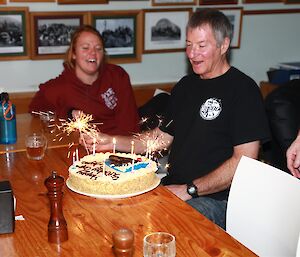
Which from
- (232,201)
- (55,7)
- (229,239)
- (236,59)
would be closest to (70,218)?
(229,239)

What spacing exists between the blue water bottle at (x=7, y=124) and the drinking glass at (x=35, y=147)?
0.96ft

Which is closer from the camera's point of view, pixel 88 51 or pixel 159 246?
pixel 159 246

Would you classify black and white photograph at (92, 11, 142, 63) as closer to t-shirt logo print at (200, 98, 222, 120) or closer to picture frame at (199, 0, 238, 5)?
picture frame at (199, 0, 238, 5)

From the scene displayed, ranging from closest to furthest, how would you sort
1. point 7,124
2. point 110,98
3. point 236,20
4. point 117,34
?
1. point 7,124
2. point 110,98
3. point 117,34
4. point 236,20

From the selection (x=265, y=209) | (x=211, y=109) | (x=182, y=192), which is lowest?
(x=182, y=192)

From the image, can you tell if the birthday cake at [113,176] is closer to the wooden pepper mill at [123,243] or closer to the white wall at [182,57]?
the wooden pepper mill at [123,243]

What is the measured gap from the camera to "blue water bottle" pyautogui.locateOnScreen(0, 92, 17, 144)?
→ 2.74 m

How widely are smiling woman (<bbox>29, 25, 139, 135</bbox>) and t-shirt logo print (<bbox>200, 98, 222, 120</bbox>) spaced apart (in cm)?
92

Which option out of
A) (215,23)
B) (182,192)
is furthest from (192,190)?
(215,23)

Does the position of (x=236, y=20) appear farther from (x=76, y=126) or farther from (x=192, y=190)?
(x=192, y=190)

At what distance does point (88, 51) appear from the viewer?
344cm

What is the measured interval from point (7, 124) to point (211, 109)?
1005 mm

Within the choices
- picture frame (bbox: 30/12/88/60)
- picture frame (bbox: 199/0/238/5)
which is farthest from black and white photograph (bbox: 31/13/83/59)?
picture frame (bbox: 199/0/238/5)

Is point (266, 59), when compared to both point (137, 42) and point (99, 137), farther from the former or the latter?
point (99, 137)
